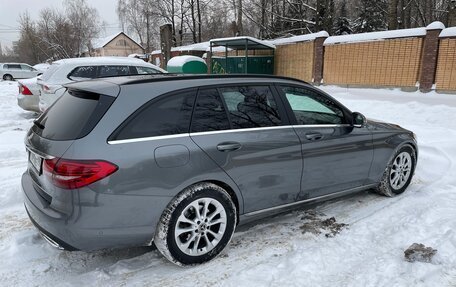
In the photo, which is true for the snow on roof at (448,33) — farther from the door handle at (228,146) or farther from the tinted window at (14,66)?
the tinted window at (14,66)

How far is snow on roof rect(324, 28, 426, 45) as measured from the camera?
40.8 ft

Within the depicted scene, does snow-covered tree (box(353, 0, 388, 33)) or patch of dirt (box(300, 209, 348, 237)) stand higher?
snow-covered tree (box(353, 0, 388, 33))

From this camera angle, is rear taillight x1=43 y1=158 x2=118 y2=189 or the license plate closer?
rear taillight x1=43 y1=158 x2=118 y2=189

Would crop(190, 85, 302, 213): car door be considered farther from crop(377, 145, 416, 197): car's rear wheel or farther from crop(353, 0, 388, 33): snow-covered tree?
crop(353, 0, 388, 33): snow-covered tree

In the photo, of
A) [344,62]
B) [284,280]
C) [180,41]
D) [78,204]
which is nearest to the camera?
[78,204]

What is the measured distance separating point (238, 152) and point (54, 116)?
1.63 m

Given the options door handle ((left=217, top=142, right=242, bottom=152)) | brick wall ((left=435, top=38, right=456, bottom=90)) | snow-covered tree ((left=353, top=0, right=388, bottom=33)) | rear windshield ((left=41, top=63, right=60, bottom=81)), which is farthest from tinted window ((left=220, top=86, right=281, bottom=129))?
snow-covered tree ((left=353, top=0, right=388, bottom=33))

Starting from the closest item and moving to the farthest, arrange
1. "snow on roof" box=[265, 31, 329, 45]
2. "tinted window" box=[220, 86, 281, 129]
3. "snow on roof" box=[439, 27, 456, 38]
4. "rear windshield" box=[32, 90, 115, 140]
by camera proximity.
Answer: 1. "rear windshield" box=[32, 90, 115, 140]
2. "tinted window" box=[220, 86, 281, 129]
3. "snow on roof" box=[439, 27, 456, 38]
4. "snow on roof" box=[265, 31, 329, 45]

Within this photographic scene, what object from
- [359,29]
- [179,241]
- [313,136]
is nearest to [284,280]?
[179,241]

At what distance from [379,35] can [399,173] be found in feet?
33.8

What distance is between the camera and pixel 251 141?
3.35 meters

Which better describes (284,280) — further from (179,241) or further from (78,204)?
(78,204)

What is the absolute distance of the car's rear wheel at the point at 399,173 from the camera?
4676 millimetres

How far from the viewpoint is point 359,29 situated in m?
34.0
